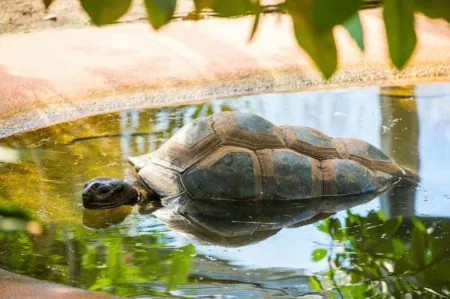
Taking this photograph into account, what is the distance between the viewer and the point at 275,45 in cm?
864

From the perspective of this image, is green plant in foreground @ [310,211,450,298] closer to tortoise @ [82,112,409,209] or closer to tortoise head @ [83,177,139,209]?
tortoise @ [82,112,409,209]

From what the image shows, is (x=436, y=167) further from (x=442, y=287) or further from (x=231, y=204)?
(x=442, y=287)

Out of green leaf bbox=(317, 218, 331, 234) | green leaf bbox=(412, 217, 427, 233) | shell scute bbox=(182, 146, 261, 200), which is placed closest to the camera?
green leaf bbox=(412, 217, 427, 233)

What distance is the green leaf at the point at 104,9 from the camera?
746 millimetres

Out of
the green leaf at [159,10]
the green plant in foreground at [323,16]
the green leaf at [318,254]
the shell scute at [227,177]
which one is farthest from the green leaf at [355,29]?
the shell scute at [227,177]

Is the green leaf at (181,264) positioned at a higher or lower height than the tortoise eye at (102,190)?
lower

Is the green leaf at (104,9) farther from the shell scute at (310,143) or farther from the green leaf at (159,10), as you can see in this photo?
the shell scute at (310,143)

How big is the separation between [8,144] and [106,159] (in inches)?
33.0

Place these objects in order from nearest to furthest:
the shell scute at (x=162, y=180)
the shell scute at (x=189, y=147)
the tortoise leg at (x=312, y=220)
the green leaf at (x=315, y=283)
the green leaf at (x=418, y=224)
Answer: the green leaf at (x=315, y=283), the green leaf at (x=418, y=224), the tortoise leg at (x=312, y=220), the shell scute at (x=162, y=180), the shell scute at (x=189, y=147)

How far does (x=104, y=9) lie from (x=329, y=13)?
19 cm

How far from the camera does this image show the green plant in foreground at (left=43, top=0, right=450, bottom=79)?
0.70 metres

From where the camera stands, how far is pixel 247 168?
17.1ft

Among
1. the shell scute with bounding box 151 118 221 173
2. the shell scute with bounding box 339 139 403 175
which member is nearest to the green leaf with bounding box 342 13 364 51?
the shell scute with bounding box 151 118 221 173

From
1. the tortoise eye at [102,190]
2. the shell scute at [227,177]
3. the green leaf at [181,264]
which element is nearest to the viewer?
the green leaf at [181,264]
